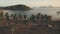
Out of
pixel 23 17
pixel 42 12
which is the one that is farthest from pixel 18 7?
pixel 42 12

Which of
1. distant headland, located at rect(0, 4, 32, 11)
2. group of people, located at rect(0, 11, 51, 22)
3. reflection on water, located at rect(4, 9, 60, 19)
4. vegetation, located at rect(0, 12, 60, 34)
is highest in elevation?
distant headland, located at rect(0, 4, 32, 11)

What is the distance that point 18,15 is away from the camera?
1031mm

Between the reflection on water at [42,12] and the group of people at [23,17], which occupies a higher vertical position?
the reflection on water at [42,12]

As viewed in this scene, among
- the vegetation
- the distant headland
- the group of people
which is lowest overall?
the vegetation

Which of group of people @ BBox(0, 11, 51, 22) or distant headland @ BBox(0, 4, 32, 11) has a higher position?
distant headland @ BBox(0, 4, 32, 11)

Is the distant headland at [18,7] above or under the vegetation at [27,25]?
above

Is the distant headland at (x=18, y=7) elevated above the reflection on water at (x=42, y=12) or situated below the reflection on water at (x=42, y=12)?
above

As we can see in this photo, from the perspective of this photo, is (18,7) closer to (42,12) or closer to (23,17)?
(23,17)

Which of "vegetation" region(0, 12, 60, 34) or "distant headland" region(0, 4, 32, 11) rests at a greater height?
"distant headland" region(0, 4, 32, 11)

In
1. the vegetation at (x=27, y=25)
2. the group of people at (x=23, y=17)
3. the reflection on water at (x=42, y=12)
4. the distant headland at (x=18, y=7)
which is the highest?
the distant headland at (x=18, y=7)

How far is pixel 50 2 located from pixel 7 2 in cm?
34

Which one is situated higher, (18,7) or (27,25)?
(18,7)

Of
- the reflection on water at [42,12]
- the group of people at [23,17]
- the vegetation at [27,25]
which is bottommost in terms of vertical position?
the vegetation at [27,25]

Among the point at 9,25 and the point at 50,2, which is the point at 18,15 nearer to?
the point at 9,25
